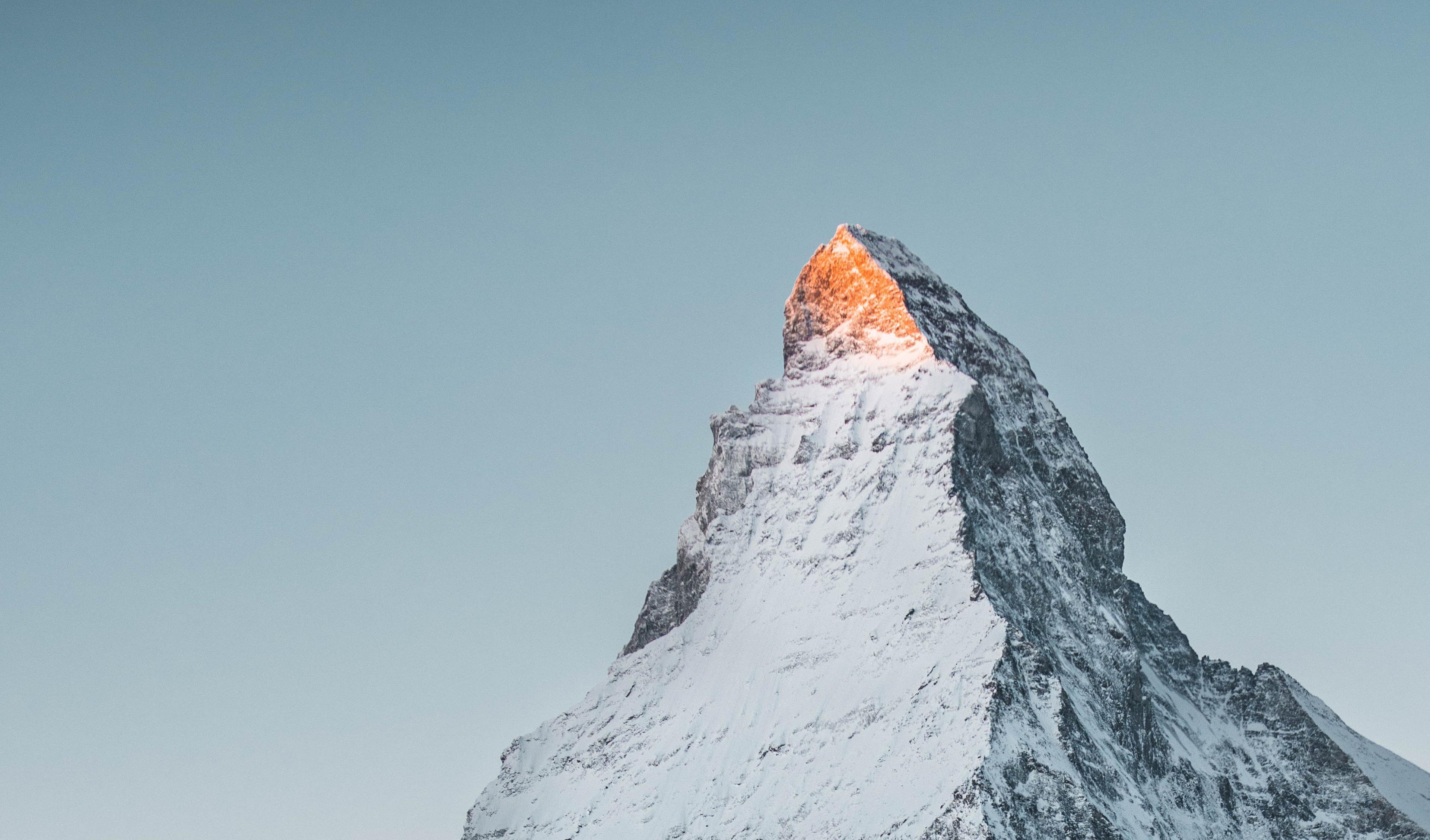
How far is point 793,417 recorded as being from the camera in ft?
647

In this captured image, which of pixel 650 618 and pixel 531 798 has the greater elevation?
pixel 650 618

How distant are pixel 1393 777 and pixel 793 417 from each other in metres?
73.2

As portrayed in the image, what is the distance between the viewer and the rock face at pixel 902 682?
497 ft

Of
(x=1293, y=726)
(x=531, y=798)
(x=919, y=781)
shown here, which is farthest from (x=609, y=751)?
(x=1293, y=726)

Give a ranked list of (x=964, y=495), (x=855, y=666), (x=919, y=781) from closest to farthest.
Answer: (x=919, y=781) → (x=855, y=666) → (x=964, y=495)

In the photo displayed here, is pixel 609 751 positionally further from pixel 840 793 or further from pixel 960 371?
pixel 960 371

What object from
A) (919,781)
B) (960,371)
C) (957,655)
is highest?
(960,371)

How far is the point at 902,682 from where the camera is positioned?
159 m

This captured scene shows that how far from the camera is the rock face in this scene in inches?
5969

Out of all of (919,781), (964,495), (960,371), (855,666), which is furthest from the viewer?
(960,371)

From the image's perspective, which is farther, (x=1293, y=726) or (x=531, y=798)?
(x=1293, y=726)

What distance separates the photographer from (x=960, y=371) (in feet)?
614

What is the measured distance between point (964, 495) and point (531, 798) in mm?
51433

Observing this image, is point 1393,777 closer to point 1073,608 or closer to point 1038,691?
point 1073,608
